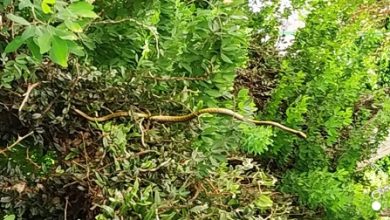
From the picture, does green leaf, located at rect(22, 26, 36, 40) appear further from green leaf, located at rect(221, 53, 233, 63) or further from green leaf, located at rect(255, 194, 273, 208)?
green leaf, located at rect(255, 194, 273, 208)

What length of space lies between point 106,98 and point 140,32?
0.54 feet

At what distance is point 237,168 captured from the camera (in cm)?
161

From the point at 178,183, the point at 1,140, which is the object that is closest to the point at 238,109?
the point at 178,183

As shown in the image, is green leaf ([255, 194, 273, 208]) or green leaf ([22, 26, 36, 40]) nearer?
green leaf ([22, 26, 36, 40])

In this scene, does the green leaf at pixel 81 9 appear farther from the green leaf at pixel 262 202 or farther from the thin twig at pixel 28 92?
the green leaf at pixel 262 202

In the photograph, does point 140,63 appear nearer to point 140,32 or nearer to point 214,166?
point 140,32

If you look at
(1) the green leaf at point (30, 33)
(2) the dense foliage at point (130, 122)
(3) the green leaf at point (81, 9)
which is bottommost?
(2) the dense foliage at point (130, 122)

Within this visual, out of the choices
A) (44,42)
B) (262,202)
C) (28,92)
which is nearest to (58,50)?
(44,42)

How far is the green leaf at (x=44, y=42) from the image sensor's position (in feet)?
2.76

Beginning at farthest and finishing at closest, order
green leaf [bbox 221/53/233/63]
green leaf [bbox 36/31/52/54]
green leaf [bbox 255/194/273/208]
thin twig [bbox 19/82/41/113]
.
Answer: green leaf [bbox 255/194/273/208]
green leaf [bbox 221/53/233/63]
thin twig [bbox 19/82/41/113]
green leaf [bbox 36/31/52/54]

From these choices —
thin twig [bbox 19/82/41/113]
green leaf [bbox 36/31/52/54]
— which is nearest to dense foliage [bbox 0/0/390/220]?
thin twig [bbox 19/82/41/113]

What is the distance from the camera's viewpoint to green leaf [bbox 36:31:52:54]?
2.76ft

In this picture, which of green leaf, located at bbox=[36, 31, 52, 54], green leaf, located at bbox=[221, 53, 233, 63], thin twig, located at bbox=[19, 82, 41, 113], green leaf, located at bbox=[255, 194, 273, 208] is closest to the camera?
green leaf, located at bbox=[36, 31, 52, 54]

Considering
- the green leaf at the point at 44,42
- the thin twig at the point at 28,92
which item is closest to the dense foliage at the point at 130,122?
the thin twig at the point at 28,92
